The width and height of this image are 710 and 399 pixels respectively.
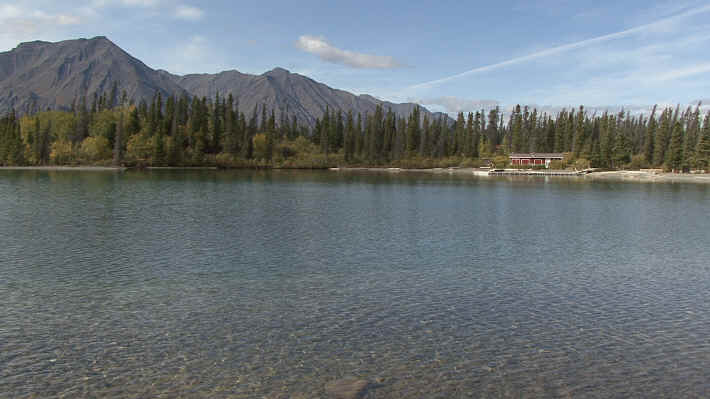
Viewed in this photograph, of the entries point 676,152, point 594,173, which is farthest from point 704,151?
point 594,173

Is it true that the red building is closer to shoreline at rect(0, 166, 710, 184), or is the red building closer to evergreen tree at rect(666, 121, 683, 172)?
shoreline at rect(0, 166, 710, 184)

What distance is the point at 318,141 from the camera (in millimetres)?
199750

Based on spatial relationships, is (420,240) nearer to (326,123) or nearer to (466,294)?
(466,294)

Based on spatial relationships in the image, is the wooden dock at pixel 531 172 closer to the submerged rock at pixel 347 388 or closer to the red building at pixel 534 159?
the red building at pixel 534 159

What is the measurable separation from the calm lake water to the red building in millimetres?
134415

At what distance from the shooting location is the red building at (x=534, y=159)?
161 metres

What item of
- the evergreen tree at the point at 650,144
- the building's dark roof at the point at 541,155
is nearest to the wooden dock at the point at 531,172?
the building's dark roof at the point at 541,155

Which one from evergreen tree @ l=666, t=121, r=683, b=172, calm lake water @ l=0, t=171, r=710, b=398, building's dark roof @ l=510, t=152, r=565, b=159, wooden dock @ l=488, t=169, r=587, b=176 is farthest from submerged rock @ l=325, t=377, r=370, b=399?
building's dark roof @ l=510, t=152, r=565, b=159

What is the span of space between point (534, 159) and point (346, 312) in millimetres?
159200

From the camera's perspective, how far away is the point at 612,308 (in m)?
17.0

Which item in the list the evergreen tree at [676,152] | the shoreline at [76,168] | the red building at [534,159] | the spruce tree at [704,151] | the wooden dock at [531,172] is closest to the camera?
the spruce tree at [704,151]

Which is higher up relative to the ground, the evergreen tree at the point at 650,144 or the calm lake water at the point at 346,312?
the evergreen tree at the point at 650,144

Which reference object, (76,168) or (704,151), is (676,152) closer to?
(704,151)

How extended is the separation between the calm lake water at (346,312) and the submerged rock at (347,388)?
10.5 inches
